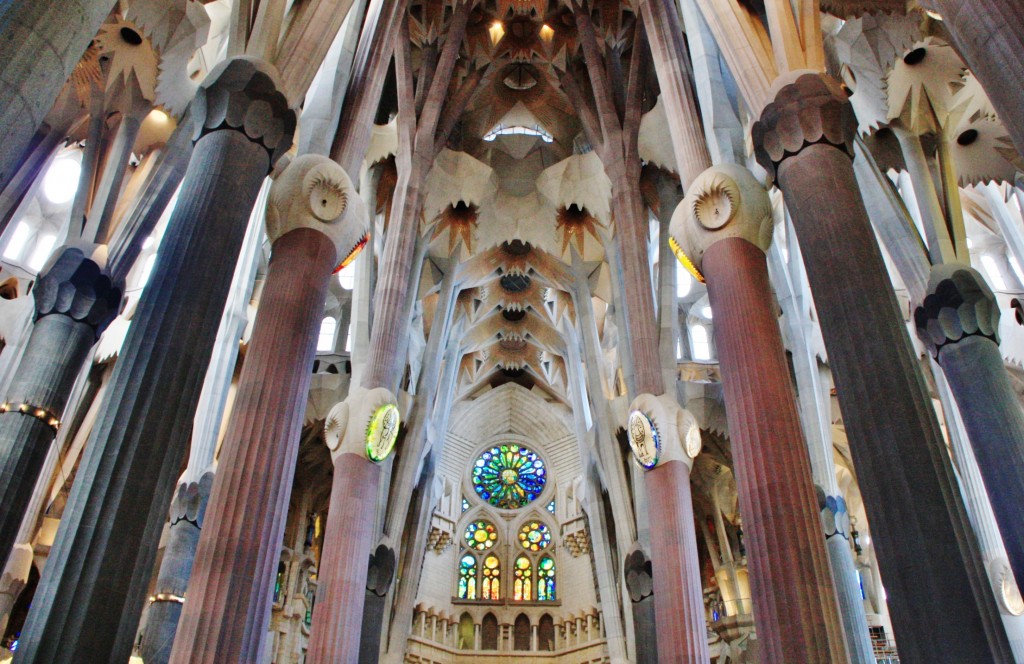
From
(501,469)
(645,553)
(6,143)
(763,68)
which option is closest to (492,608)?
(501,469)

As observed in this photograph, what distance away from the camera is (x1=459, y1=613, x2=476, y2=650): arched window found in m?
25.9

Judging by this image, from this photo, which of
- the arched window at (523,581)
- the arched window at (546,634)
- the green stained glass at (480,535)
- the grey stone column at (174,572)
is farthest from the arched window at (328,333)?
the arched window at (546,634)

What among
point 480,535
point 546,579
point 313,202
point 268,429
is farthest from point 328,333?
point 268,429

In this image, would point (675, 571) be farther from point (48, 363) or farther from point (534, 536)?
point (534, 536)

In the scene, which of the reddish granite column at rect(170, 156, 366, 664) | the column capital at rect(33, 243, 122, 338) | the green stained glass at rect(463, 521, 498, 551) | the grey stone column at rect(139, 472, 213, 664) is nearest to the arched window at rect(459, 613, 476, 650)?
the green stained glass at rect(463, 521, 498, 551)

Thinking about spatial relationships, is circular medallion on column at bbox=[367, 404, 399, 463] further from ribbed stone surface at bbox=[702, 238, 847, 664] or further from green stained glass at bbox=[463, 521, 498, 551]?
green stained glass at bbox=[463, 521, 498, 551]

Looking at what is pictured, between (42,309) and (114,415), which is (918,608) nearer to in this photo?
(114,415)

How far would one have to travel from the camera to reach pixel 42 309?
10.6 metres

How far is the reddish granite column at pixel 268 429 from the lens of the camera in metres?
6.60

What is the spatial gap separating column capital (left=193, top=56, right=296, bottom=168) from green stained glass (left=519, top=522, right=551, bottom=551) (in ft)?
73.8

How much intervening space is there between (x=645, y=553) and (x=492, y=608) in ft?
40.8

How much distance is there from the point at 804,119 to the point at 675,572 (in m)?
6.99

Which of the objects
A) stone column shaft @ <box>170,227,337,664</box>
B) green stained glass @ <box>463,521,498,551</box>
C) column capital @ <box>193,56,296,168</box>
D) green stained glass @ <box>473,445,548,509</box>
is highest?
green stained glass @ <box>473,445,548,509</box>

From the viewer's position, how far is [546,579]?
27.4 metres
